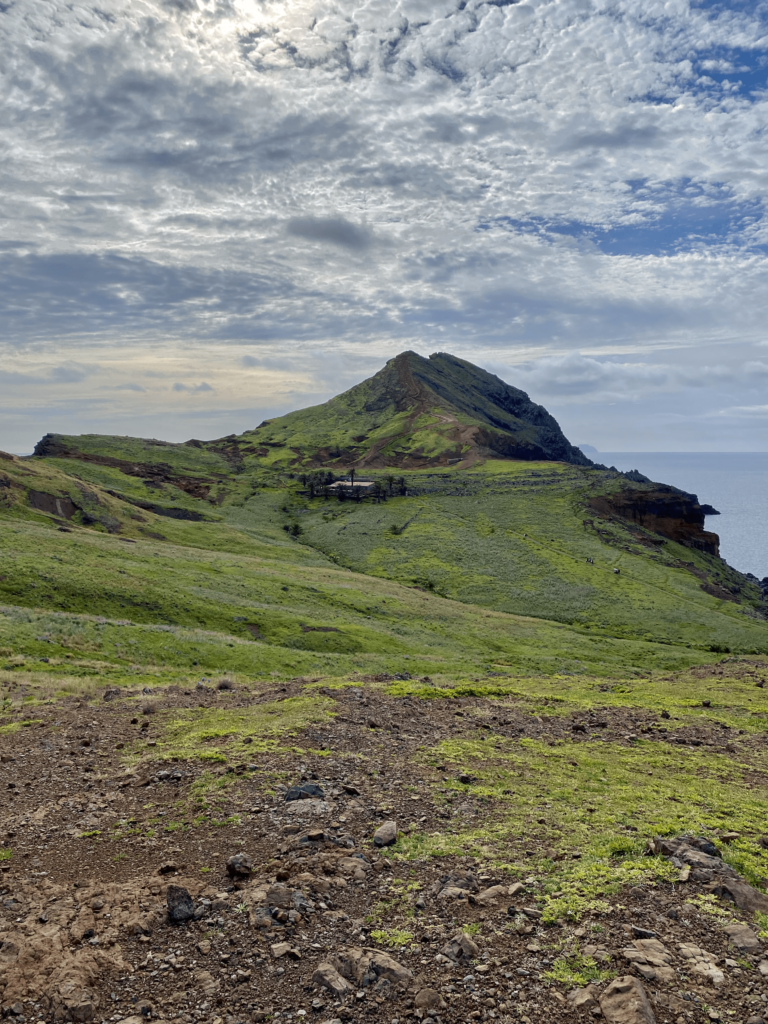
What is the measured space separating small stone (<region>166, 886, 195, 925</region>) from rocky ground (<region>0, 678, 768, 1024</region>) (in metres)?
0.03

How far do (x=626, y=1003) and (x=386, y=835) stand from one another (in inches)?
236

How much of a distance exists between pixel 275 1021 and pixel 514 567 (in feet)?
331

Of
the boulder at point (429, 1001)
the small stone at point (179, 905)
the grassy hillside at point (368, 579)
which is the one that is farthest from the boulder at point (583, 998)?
the grassy hillside at point (368, 579)

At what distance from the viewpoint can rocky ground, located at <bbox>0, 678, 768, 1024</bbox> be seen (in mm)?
8258

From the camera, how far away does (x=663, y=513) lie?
5610 inches

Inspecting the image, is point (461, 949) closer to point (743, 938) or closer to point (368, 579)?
point (743, 938)

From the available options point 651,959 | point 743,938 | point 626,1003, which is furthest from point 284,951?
point 743,938

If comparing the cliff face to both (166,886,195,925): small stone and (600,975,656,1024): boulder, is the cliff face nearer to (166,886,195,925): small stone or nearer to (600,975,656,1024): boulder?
(600,975,656,1024): boulder

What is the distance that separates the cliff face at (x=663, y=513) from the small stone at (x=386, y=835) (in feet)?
445

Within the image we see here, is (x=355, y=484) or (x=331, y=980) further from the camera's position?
(x=355, y=484)

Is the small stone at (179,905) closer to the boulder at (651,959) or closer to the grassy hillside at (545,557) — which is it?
the boulder at (651,959)

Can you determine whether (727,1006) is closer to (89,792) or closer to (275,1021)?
(275,1021)

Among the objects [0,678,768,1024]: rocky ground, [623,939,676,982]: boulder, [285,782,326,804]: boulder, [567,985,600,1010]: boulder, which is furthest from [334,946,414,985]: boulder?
[285,782,326,804]: boulder

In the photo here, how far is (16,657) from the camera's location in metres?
32.2
